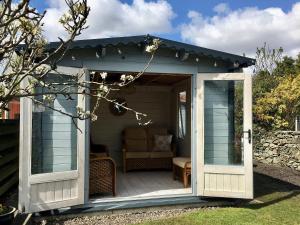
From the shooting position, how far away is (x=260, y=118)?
12000 millimetres

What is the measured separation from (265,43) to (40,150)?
56.1 ft

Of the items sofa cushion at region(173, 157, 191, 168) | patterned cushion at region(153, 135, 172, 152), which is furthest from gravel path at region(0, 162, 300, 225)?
patterned cushion at region(153, 135, 172, 152)

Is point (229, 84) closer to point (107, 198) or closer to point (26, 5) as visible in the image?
point (107, 198)

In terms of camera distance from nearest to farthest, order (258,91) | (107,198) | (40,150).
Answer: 1. (40,150)
2. (107,198)
3. (258,91)

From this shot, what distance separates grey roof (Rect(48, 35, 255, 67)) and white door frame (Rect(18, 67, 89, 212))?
41cm

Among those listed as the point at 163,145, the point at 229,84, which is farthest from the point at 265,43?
the point at 229,84

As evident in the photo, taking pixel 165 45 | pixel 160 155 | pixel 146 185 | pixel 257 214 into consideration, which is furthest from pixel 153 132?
pixel 257 214

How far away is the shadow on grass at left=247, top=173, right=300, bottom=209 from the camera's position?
612cm

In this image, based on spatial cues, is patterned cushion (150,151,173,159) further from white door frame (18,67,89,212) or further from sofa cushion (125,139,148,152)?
white door frame (18,67,89,212)

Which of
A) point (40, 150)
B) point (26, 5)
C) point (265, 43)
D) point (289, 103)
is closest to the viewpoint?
point (26, 5)

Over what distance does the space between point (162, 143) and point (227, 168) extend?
3.36 meters

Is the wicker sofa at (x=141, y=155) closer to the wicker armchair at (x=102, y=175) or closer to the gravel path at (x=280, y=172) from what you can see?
the wicker armchair at (x=102, y=175)

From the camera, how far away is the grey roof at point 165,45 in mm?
5004

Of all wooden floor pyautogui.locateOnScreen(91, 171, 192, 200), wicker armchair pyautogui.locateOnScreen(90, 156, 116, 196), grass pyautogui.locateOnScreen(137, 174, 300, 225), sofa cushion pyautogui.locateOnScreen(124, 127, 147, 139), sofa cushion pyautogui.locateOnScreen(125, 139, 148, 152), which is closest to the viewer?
grass pyautogui.locateOnScreen(137, 174, 300, 225)
